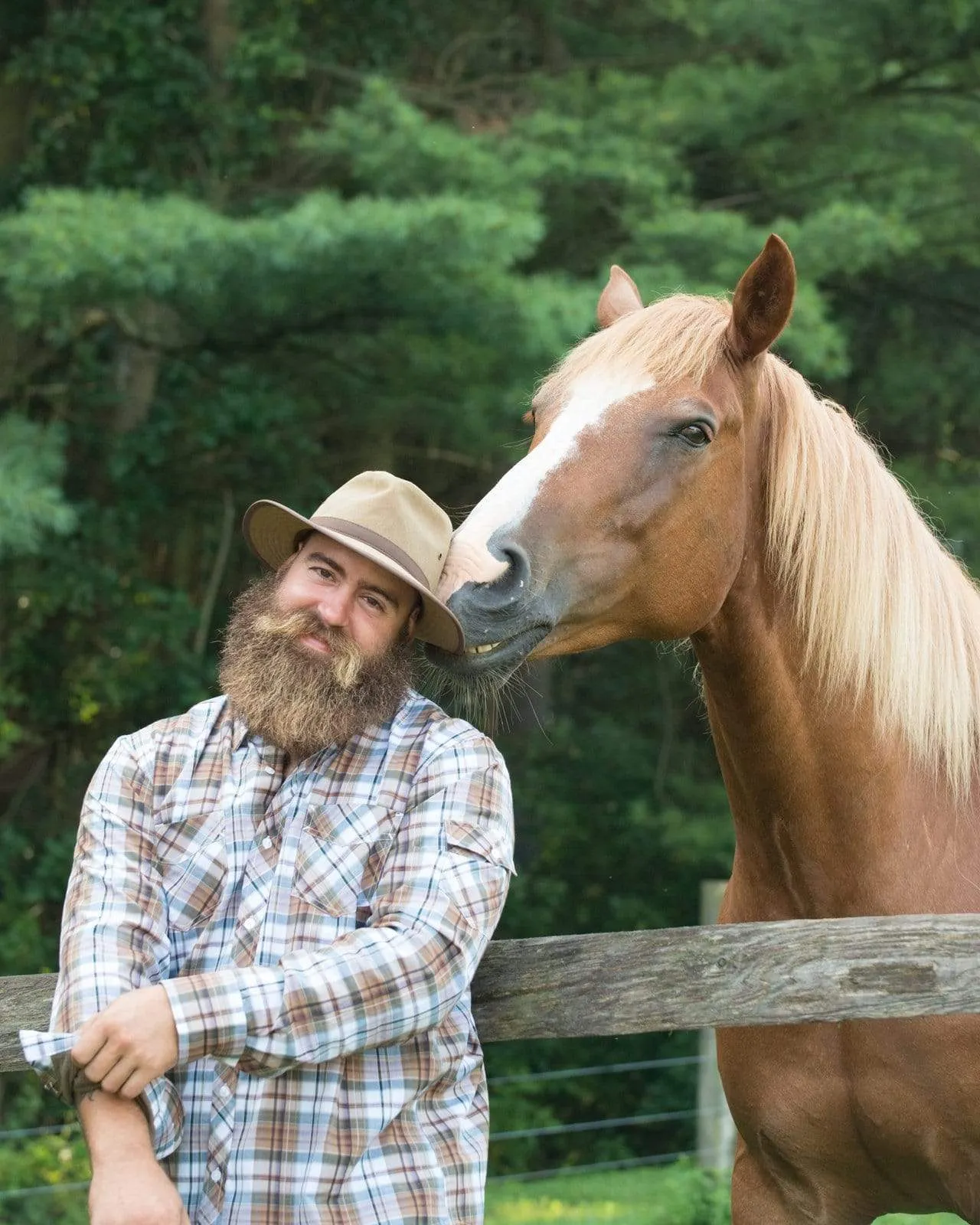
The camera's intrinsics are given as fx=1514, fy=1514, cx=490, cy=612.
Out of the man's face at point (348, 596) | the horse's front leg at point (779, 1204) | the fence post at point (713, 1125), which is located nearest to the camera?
the man's face at point (348, 596)

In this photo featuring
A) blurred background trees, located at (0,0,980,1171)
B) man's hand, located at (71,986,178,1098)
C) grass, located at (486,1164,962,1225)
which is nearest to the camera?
man's hand, located at (71,986,178,1098)

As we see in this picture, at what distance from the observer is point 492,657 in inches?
95.5

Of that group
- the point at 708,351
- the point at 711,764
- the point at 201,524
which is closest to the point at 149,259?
the point at 201,524

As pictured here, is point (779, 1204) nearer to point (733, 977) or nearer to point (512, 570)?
point (733, 977)

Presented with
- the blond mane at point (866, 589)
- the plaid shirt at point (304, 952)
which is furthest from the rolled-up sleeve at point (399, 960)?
the blond mane at point (866, 589)

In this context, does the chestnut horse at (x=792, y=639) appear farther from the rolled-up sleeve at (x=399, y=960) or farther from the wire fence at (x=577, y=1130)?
the wire fence at (x=577, y=1130)

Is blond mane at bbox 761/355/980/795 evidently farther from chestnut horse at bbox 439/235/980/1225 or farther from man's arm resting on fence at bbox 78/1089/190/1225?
man's arm resting on fence at bbox 78/1089/190/1225

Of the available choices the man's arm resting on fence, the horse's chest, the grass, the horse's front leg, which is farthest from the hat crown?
the grass

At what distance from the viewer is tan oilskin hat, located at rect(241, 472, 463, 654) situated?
89.7 inches

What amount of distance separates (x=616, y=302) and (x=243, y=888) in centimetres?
159

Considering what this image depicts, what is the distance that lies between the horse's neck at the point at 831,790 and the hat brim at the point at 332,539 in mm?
554

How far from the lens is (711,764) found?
10.8 m

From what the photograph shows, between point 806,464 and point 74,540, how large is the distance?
668 cm

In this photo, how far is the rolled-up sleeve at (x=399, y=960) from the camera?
1891 mm
